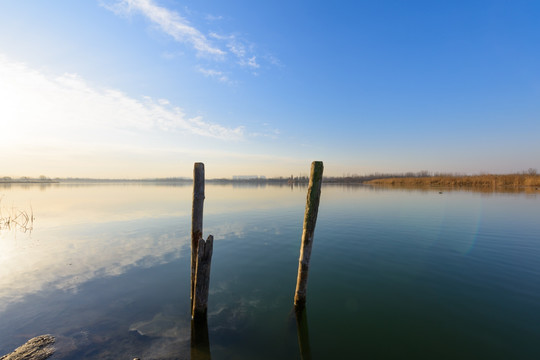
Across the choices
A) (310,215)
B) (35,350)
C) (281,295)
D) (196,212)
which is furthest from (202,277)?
(35,350)

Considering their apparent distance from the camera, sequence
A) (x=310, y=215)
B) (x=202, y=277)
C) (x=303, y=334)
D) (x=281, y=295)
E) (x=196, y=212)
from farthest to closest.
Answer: (x=281, y=295) → (x=196, y=212) → (x=310, y=215) → (x=202, y=277) → (x=303, y=334)

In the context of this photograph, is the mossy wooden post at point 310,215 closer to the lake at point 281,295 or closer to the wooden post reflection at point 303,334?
the wooden post reflection at point 303,334

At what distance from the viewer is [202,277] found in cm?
635

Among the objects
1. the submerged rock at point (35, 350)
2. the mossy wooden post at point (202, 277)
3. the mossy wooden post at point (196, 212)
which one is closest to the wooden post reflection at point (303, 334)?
the mossy wooden post at point (202, 277)

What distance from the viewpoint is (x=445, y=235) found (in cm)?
1524

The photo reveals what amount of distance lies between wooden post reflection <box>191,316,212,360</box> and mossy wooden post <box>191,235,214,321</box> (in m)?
0.14

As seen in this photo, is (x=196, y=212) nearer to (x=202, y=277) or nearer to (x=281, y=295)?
(x=202, y=277)

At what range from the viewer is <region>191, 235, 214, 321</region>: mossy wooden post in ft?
20.5

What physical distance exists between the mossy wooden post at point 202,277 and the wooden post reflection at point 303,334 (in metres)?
2.66

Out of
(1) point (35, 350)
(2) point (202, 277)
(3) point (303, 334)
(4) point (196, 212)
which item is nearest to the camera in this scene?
(1) point (35, 350)

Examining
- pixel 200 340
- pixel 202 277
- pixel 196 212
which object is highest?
pixel 196 212

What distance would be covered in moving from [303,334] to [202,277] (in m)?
3.05

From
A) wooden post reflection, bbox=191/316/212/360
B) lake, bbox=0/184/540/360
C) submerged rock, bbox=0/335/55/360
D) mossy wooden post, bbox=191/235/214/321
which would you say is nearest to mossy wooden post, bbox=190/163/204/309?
mossy wooden post, bbox=191/235/214/321

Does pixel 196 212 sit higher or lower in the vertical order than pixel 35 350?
higher
